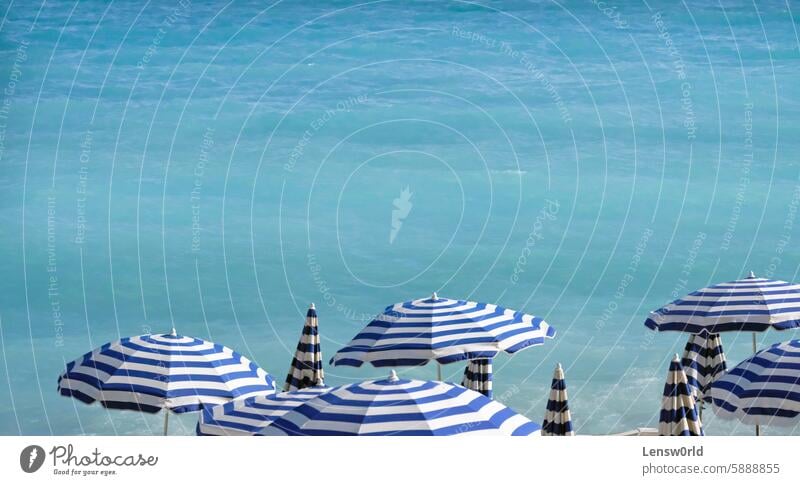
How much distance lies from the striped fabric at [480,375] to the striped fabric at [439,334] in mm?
411

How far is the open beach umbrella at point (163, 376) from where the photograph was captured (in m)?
17.4

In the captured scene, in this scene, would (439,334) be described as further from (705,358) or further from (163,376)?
(705,358)

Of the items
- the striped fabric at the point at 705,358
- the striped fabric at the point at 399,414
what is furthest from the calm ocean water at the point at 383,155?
the striped fabric at the point at 399,414

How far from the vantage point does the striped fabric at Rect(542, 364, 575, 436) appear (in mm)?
15477

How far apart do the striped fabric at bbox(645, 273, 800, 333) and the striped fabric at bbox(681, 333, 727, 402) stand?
59 centimetres

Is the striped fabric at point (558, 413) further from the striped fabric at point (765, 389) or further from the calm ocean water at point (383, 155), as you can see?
the calm ocean water at point (383, 155)

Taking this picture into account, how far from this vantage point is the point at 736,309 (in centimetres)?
2011

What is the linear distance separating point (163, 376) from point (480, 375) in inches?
172

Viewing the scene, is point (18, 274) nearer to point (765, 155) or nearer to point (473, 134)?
point (473, 134)

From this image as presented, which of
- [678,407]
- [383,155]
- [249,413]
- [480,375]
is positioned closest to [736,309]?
[480,375]

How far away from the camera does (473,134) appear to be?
61.5 metres

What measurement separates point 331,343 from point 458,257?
598 inches

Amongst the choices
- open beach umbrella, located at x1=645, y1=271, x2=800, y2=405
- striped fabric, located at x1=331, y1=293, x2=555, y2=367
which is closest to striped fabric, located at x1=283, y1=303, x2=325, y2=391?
striped fabric, located at x1=331, y1=293, x2=555, y2=367
